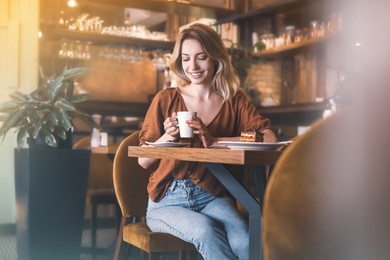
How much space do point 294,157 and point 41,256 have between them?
1.96 m

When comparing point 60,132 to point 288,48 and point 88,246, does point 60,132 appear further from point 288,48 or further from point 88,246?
point 288,48

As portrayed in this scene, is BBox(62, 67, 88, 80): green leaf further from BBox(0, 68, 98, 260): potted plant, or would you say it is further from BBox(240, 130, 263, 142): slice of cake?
BBox(240, 130, 263, 142): slice of cake

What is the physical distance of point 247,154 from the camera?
1159 mm

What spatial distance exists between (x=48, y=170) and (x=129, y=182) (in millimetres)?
676

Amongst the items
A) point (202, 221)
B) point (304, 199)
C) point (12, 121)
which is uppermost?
point (12, 121)

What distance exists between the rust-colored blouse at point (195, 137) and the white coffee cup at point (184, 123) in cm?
16

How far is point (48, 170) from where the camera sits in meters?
2.49

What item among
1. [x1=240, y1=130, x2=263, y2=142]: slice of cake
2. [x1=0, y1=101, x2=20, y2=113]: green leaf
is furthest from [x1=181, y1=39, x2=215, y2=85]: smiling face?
[x1=0, y1=101, x2=20, y2=113]: green leaf

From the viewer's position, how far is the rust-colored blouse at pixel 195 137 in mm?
1686

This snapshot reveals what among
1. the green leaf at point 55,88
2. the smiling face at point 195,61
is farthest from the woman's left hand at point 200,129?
the green leaf at point 55,88

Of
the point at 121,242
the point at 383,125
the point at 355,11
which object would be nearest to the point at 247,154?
the point at 383,125

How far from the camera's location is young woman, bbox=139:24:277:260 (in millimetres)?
1520

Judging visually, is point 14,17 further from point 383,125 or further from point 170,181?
point 383,125

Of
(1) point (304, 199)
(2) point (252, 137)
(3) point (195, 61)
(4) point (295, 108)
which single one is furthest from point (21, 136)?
(4) point (295, 108)
